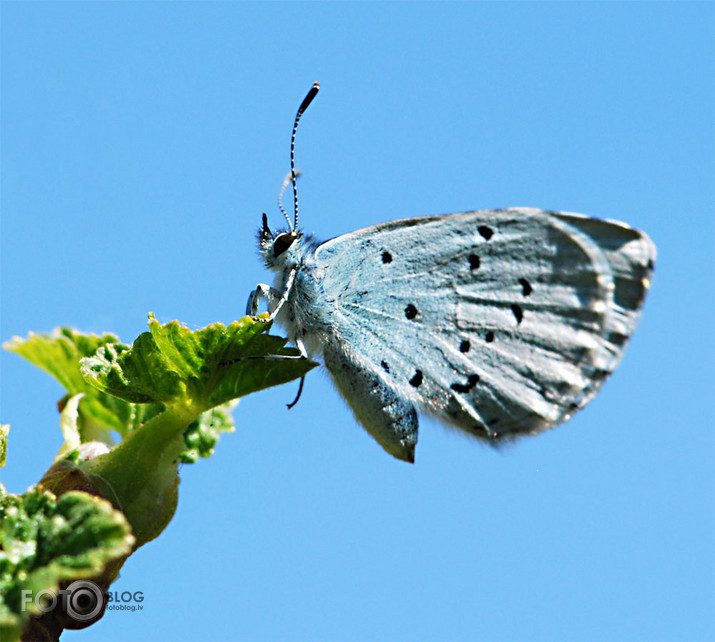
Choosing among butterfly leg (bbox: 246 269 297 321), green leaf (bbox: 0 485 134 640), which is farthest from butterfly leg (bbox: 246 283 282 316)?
green leaf (bbox: 0 485 134 640)

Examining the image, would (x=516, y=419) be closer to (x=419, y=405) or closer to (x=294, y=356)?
(x=419, y=405)

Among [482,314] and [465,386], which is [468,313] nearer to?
[482,314]

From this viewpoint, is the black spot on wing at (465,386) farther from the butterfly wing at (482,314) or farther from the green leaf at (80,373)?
the green leaf at (80,373)

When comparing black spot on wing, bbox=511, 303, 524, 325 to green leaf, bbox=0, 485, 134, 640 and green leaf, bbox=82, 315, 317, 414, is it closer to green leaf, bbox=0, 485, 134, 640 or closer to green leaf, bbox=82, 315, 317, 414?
green leaf, bbox=82, 315, 317, 414

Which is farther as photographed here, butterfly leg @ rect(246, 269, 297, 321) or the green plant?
butterfly leg @ rect(246, 269, 297, 321)

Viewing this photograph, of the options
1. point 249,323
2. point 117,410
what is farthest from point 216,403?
point 117,410

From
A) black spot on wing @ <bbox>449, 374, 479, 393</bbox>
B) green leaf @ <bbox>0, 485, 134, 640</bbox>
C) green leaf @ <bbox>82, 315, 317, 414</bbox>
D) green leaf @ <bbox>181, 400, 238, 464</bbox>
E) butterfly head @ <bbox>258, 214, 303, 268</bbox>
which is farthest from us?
butterfly head @ <bbox>258, 214, 303, 268</bbox>

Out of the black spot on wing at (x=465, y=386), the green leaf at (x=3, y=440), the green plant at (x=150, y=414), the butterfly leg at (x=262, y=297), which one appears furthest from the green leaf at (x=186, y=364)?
the black spot on wing at (x=465, y=386)
